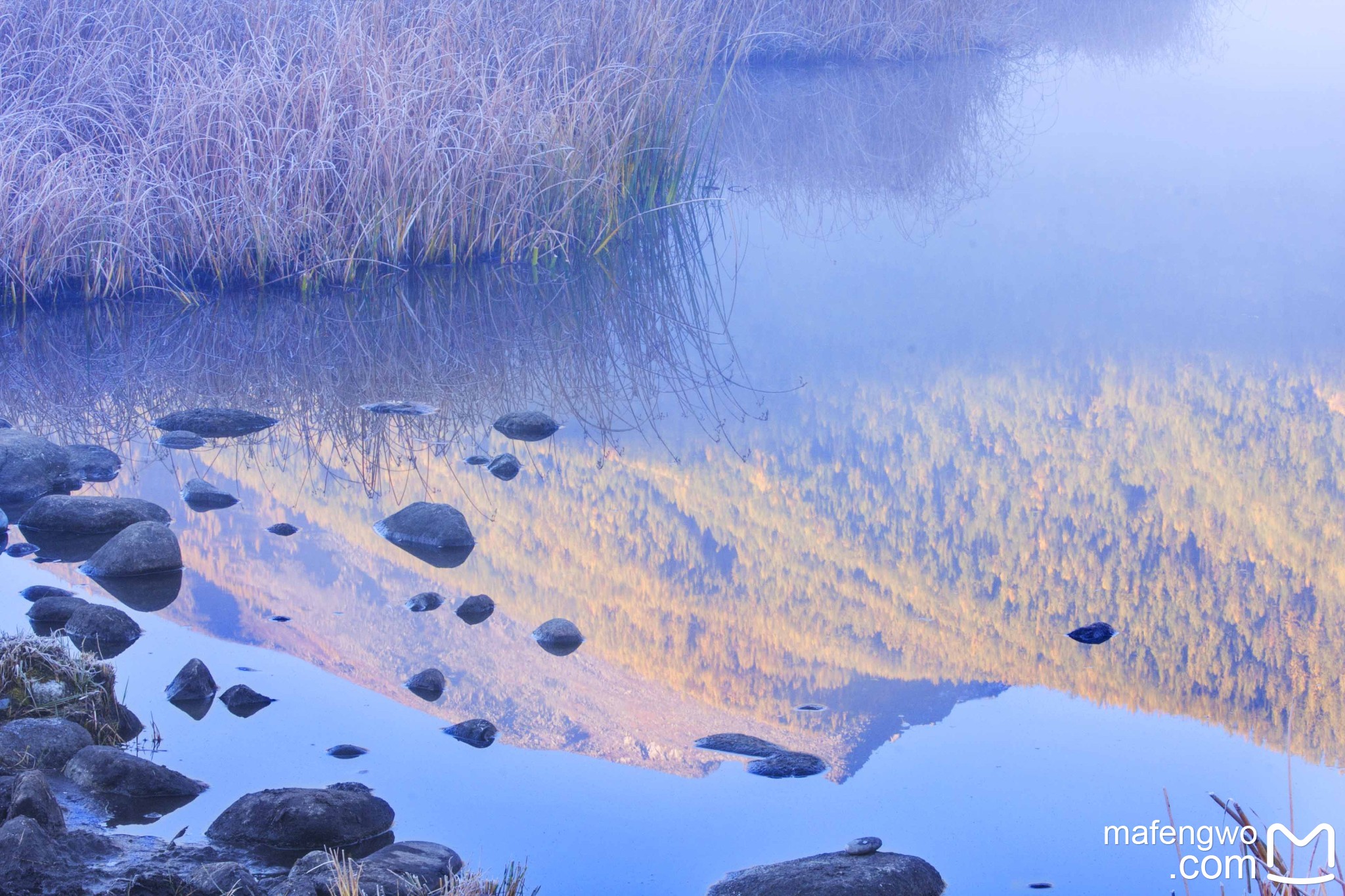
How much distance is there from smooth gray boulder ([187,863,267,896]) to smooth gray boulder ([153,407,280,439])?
10.5ft

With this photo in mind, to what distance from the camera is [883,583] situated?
3.72m

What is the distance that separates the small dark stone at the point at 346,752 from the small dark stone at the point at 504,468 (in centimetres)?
178

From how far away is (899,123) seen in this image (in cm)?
1077

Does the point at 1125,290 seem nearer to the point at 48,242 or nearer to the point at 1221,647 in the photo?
the point at 1221,647

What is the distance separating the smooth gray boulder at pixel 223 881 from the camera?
1.98m

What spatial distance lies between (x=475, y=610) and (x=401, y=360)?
8.88ft

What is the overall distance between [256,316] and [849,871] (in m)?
5.19

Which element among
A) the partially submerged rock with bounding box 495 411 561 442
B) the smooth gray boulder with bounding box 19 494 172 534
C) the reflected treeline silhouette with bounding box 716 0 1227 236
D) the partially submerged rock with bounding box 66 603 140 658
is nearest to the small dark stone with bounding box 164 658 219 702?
the partially submerged rock with bounding box 66 603 140 658

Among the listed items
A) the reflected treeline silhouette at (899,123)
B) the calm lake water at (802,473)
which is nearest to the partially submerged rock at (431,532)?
the calm lake water at (802,473)

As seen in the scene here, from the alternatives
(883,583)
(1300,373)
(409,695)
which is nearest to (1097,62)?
(1300,373)

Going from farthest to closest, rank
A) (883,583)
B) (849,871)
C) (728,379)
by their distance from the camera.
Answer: (728,379), (883,583), (849,871)

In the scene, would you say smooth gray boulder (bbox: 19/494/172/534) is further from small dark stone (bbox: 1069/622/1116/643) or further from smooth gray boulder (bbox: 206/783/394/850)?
small dark stone (bbox: 1069/622/1116/643)

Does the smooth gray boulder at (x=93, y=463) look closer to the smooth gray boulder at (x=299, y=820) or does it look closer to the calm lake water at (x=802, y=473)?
the calm lake water at (x=802, y=473)

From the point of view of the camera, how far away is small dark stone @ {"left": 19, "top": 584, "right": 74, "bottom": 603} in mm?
3416
